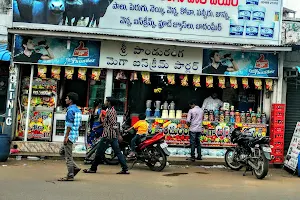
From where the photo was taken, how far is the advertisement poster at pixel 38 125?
11.3 metres

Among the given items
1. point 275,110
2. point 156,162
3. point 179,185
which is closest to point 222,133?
point 275,110

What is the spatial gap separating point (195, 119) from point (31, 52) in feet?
17.5

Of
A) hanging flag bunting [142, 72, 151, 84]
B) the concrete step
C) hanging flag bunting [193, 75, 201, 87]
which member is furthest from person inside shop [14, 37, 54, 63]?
hanging flag bunting [193, 75, 201, 87]

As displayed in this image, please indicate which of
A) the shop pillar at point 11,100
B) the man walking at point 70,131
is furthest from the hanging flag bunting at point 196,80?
the shop pillar at point 11,100

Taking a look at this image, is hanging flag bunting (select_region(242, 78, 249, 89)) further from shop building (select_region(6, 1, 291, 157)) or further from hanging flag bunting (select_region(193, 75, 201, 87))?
hanging flag bunting (select_region(193, 75, 201, 87))

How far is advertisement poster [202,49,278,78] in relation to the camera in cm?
1172

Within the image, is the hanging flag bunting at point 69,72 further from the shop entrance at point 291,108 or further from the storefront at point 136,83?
the shop entrance at point 291,108

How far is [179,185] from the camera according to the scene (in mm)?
7840

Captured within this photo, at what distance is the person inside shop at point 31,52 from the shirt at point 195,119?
4668 mm

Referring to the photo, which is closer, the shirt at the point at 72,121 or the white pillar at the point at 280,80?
the shirt at the point at 72,121

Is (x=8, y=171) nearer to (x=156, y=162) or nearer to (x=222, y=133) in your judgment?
(x=156, y=162)

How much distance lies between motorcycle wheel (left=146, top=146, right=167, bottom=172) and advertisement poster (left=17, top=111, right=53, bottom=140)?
369 cm

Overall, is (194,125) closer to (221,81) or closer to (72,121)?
(221,81)

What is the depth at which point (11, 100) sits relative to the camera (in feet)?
36.1
